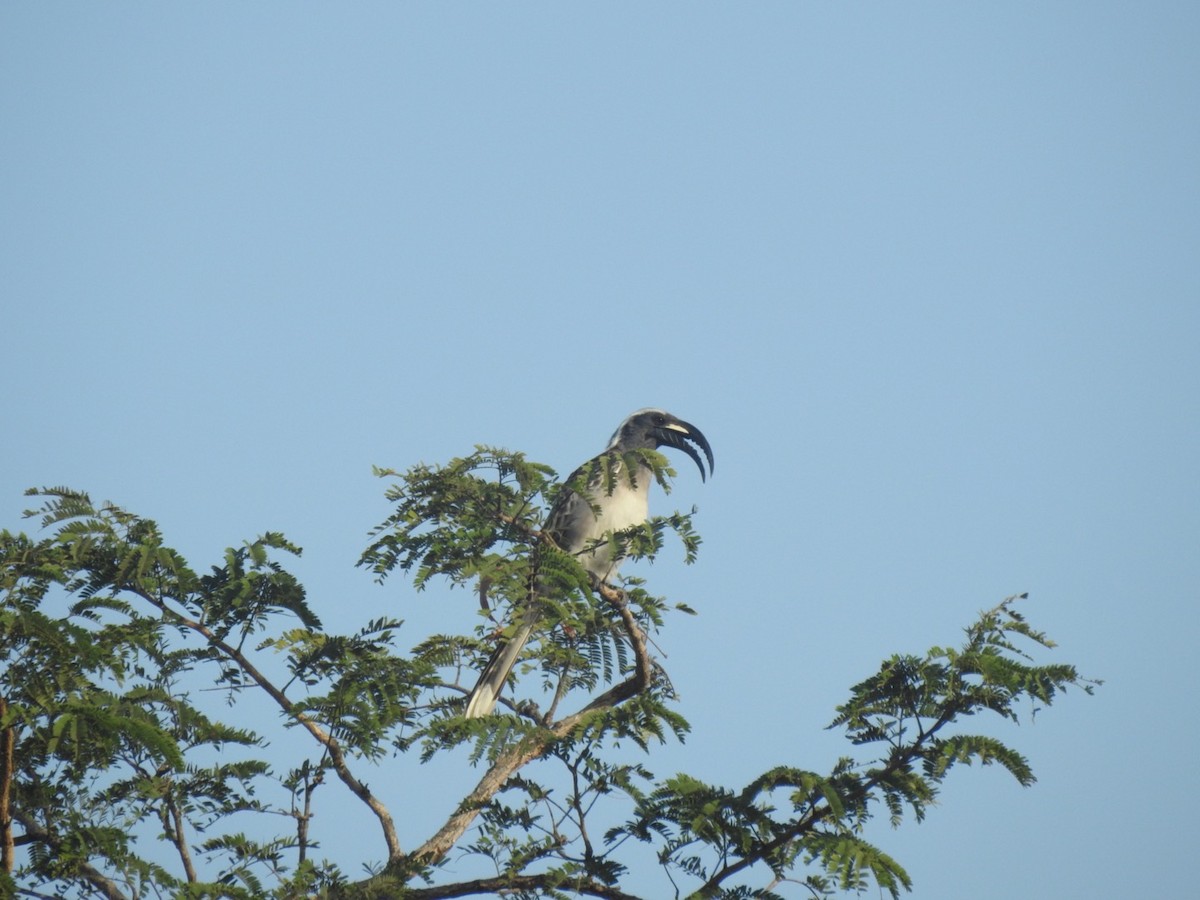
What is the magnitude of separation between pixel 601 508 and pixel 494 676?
1.96 m

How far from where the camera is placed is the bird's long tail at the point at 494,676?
7105 mm

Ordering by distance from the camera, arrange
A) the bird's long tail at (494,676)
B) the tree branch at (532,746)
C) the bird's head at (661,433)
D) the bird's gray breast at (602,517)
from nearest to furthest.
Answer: the tree branch at (532,746)
the bird's long tail at (494,676)
the bird's gray breast at (602,517)
the bird's head at (661,433)

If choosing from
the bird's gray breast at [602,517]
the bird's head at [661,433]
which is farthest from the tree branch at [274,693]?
the bird's head at [661,433]

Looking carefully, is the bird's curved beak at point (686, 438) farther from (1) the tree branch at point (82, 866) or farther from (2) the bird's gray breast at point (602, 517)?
(1) the tree branch at point (82, 866)

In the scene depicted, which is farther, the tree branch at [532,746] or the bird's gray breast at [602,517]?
the bird's gray breast at [602,517]

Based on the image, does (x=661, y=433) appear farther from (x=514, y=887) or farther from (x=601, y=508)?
(x=514, y=887)

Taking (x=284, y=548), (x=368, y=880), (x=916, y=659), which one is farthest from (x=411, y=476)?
(x=916, y=659)

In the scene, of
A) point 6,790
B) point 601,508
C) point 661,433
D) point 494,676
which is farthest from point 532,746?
point 661,433

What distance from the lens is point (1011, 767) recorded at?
4844 millimetres

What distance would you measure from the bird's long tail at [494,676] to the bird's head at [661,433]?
12.4 feet

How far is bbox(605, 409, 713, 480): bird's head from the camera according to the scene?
36.0ft

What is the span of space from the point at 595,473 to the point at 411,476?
1301 mm

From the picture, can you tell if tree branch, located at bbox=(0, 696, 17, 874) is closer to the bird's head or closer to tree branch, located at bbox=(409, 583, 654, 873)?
tree branch, located at bbox=(409, 583, 654, 873)

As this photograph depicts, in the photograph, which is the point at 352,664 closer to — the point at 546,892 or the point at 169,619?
the point at 169,619
